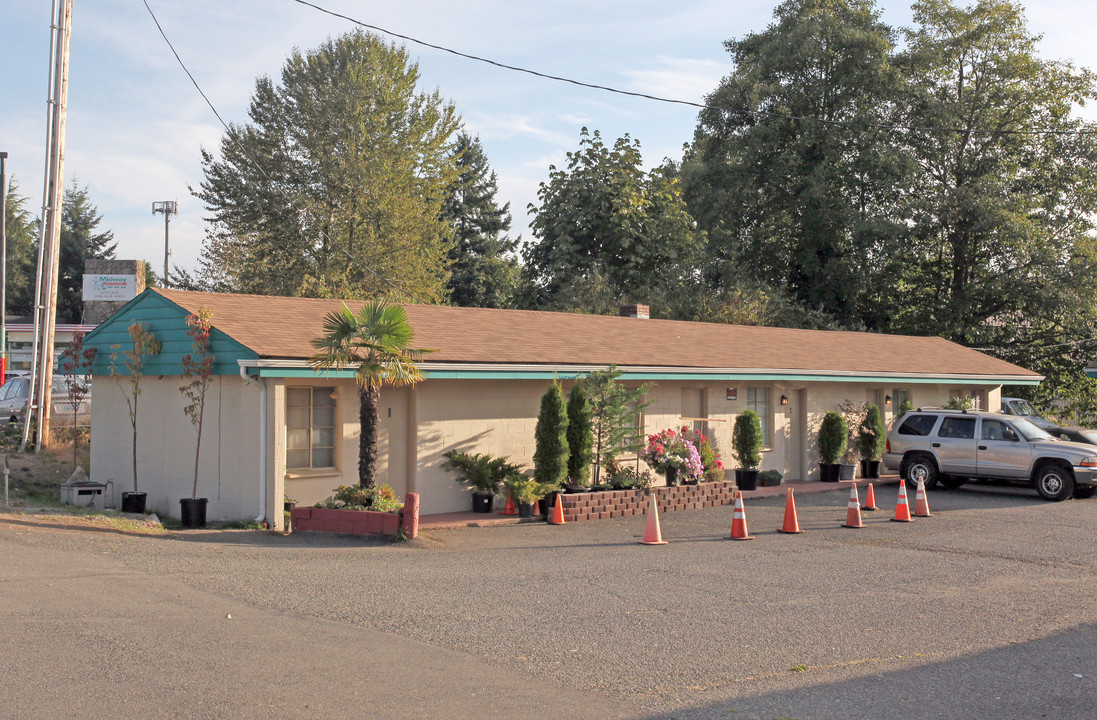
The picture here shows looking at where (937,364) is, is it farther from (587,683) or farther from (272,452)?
(587,683)

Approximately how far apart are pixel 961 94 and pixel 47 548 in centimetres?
3971

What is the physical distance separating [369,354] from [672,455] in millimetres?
6954

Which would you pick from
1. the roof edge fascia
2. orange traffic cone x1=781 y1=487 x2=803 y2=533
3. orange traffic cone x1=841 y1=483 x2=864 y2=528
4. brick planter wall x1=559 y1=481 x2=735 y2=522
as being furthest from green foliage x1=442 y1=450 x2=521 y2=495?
orange traffic cone x1=841 y1=483 x2=864 y2=528

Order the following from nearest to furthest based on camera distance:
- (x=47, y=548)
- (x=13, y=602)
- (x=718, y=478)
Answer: (x=13, y=602) → (x=47, y=548) → (x=718, y=478)

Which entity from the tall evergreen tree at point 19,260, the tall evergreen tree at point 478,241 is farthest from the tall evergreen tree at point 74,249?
the tall evergreen tree at point 478,241

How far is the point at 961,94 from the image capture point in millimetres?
40312

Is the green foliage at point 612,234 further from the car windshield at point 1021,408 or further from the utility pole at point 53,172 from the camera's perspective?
the utility pole at point 53,172

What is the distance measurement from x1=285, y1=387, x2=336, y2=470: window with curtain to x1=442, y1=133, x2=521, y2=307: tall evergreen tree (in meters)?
39.9

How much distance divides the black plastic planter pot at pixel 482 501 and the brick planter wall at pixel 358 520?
2.63 meters

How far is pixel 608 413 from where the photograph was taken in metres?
16.8

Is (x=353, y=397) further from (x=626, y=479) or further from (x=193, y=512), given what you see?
(x=626, y=479)

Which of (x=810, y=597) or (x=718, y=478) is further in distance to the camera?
(x=718, y=478)

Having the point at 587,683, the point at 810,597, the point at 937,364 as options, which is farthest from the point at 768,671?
the point at 937,364

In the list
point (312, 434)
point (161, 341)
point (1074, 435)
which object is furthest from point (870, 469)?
point (161, 341)
